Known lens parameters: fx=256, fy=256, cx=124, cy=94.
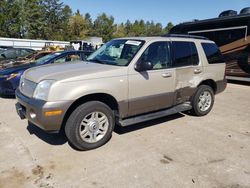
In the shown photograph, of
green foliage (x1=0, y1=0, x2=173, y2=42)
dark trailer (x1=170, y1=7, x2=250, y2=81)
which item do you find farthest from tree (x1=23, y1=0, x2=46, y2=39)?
dark trailer (x1=170, y1=7, x2=250, y2=81)

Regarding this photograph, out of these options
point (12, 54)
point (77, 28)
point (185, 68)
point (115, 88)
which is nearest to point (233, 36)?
point (185, 68)

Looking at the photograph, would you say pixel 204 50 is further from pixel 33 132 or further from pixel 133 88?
pixel 33 132

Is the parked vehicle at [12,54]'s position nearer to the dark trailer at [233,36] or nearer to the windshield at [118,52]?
the dark trailer at [233,36]

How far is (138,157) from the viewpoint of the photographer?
404 cm

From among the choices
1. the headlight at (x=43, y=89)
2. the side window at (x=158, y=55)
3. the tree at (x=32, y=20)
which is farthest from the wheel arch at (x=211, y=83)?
the tree at (x=32, y=20)

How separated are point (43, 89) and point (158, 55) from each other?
7.61 ft

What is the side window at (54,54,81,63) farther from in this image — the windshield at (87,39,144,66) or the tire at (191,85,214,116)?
the tire at (191,85,214,116)

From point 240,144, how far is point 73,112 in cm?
302

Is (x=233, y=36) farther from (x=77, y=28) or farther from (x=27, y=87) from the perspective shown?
(x=77, y=28)

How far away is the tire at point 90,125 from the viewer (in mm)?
4051

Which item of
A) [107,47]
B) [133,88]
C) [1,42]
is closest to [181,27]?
[107,47]

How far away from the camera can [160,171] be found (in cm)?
364

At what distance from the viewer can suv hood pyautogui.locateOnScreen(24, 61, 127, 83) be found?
4.01 m

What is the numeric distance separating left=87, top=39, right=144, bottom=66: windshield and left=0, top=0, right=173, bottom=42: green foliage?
47133mm
